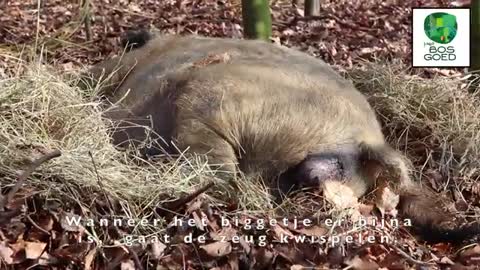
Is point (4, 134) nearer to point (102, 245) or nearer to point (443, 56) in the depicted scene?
point (102, 245)

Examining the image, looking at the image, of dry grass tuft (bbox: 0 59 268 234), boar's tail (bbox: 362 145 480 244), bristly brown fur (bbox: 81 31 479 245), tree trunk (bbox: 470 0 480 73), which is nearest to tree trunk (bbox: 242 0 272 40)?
tree trunk (bbox: 470 0 480 73)

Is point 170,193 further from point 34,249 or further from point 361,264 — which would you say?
point 361,264

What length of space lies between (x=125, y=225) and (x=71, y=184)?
0.30 metres

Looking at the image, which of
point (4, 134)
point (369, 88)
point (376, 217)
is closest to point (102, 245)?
point (4, 134)

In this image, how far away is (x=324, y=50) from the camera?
803 cm

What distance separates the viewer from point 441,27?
22.4 ft

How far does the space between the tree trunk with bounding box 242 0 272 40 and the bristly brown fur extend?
187 centimetres

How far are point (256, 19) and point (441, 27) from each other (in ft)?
4.73

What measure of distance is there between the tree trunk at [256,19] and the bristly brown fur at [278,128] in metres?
1.87

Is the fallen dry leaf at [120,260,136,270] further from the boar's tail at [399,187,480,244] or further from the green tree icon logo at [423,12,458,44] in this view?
the green tree icon logo at [423,12,458,44]

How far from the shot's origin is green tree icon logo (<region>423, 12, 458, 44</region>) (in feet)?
21.9

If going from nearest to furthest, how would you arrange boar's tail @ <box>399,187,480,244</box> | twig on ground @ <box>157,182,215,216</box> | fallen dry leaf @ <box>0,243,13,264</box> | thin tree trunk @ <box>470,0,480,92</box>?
fallen dry leaf @ <box>0,243,13,264</box>
twig on ground @ <box>157,182,215,216</box>
boar's tail @ <box>399,187,480,244</box>
thin tree trunk @ <box>470,0,480,92</box>

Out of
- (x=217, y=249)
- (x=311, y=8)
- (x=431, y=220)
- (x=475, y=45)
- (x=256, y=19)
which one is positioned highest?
(x=256, y=19)

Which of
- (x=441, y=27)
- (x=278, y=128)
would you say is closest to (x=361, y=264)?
(x=278, y=128)
